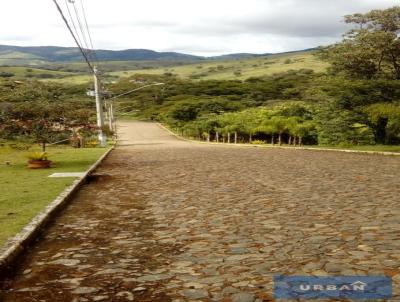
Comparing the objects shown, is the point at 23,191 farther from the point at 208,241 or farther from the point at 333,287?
the point at 333,287

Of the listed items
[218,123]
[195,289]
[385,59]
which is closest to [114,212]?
[195,289]

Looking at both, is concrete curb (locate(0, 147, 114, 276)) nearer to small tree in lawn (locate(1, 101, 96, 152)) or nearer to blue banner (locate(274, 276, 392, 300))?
blue banner (locate(274, 276, 392, 300))

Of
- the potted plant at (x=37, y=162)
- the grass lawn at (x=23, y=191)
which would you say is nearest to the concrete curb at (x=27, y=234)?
the grass lawn at (x=23, y=191)

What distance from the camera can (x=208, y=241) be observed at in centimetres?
703

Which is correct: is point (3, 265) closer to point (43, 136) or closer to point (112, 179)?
point (112, 179)

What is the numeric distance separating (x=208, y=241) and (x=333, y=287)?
2.44 meters

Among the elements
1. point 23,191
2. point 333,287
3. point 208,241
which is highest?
point 333,287

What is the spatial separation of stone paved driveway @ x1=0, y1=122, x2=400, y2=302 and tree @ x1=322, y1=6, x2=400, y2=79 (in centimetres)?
1876

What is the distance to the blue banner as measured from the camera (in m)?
4.73

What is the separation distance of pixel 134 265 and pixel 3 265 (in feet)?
5.29

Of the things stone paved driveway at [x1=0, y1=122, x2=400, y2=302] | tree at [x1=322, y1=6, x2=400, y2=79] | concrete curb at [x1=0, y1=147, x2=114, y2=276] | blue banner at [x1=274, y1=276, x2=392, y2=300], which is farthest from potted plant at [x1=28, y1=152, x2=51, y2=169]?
tree at [x1=322, y1=6, x2=400, y2=79]

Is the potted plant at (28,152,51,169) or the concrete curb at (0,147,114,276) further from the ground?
the concrete curb at (0,147,114,276)

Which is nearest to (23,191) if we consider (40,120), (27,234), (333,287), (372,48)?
(27,234)

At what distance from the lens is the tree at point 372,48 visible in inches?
1144
